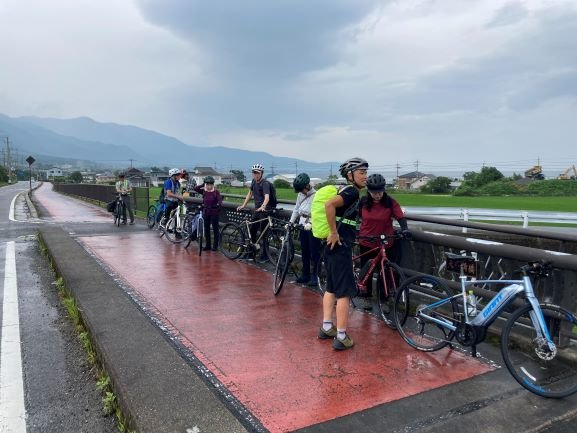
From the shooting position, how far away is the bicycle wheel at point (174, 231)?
1065 centimetres

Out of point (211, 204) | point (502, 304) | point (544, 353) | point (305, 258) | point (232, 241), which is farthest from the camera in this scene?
point (211, 204)

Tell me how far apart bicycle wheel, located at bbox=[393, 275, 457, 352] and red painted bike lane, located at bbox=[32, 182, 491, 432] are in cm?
13

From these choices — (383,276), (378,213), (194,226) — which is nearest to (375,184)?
(378,213)

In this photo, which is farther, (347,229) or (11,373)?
(347,229)


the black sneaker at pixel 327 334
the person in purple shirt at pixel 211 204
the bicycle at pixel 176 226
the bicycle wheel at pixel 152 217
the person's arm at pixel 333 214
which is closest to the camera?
the person's arm at pixel 333 214

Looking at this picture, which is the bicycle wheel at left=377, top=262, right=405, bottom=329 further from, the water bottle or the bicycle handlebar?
the water bottle

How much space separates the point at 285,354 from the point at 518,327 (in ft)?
6.68

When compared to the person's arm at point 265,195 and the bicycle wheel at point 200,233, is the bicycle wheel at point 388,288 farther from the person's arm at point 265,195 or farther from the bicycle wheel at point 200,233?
the bicycle wheel at point 200,233

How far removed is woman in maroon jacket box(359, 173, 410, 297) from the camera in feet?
15.9

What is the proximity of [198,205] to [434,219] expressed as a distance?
5851mm

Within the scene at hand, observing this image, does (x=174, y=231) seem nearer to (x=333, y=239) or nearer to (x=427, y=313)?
(x=333, y=239)

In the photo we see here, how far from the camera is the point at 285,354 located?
417 centimetres

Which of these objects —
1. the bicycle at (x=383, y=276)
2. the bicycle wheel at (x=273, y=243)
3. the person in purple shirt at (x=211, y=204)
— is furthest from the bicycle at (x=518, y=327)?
the person in purple shirt at (x=211, y=204)

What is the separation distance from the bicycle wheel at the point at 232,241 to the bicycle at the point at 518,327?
4390 millimetres
